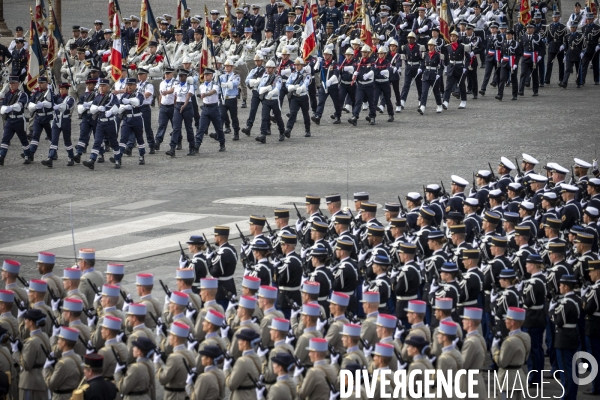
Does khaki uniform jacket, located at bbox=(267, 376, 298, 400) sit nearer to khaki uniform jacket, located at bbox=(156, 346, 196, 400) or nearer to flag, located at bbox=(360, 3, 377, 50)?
khaki uniform jacket, located at bbox=(156, 346, 196, 400)

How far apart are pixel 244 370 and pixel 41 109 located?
54.3ft

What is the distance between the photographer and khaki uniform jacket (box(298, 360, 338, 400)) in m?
11.9

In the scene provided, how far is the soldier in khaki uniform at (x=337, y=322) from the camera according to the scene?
43.7 feet

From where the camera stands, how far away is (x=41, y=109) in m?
27.4

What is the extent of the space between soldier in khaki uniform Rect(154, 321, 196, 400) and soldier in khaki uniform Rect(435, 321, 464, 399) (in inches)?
102

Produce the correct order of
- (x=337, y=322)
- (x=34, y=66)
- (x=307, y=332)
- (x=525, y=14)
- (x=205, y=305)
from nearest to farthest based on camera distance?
(x=307, y=332)
(x=337, y=322)
(x=205, y=305)
(x=34, y=66)
(x=525, y=14)

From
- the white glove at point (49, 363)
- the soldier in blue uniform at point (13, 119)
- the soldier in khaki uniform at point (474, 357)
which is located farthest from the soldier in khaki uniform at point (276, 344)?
the soldier in blue uniform at point (13, 119)

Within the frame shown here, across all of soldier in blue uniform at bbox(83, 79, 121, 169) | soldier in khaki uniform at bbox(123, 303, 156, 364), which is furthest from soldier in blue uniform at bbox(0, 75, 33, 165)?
soldier in khaki uniform at bbox(123, 303, 156, 364)

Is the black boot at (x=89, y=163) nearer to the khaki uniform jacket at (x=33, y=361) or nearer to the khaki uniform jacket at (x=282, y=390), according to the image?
the khaki uniform jacket at (x=33, y=361)

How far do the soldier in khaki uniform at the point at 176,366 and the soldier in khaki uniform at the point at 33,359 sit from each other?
139cm

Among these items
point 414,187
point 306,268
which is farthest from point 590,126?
point 306,268

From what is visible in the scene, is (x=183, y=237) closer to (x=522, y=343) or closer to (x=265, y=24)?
(x=522, y=343)

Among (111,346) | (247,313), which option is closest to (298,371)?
(247,313)

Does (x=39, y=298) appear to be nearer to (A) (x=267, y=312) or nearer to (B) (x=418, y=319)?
(A) (x=267, y=312)
